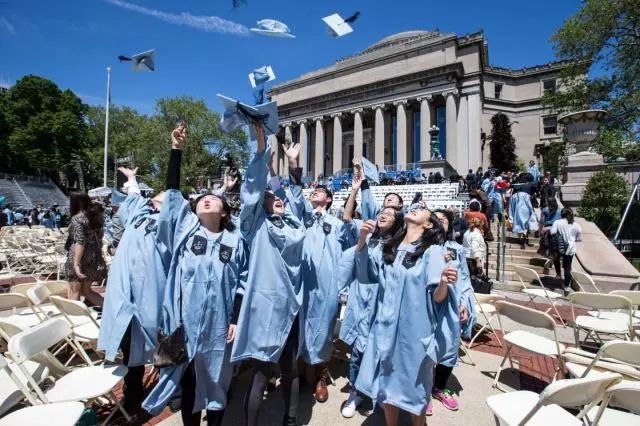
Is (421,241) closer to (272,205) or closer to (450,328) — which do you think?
(450,328)

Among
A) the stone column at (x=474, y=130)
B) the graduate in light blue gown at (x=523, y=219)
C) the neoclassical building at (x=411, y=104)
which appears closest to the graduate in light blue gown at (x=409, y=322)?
the graduate in light blue gown at (x=523, y=219)

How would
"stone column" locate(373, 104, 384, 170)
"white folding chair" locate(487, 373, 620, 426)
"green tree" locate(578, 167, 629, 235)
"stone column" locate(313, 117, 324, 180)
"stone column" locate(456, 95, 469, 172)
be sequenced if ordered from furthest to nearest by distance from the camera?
"stone column" locate(313, 117, 324, 180) < "stone column" locate(373, 104, 384, 170) < "stone column" locate(456, 95, 469, 172) < "green tree" locate(578, 167, 629, 235) < "white folding chair" locate(487, 373, 620, 426)

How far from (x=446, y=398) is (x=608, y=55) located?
25689mm

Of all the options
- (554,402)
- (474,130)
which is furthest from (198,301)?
(474,130)

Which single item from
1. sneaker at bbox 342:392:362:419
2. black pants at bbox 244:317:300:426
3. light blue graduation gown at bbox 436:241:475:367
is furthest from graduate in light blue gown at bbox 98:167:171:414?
light blue graduation gown at bbox 436:241:475:367

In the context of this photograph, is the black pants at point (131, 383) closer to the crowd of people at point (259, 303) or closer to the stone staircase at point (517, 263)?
the crowd of people at point (259, 303)

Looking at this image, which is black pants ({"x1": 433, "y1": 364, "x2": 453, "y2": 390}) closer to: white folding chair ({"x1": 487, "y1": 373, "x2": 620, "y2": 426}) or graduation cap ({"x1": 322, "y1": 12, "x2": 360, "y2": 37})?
white folding chair ({"x1": 487, "y1": 373, "x2": 620, "y2": 426})

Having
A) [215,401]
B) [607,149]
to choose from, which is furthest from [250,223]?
[607,149]

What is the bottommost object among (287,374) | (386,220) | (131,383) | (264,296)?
(131,383)

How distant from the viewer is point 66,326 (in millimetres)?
3121

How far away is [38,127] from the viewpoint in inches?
1927

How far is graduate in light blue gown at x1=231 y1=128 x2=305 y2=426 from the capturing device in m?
2.66

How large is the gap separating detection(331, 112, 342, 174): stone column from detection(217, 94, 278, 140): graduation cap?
41.6 metres

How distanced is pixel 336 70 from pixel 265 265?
48029 mm
